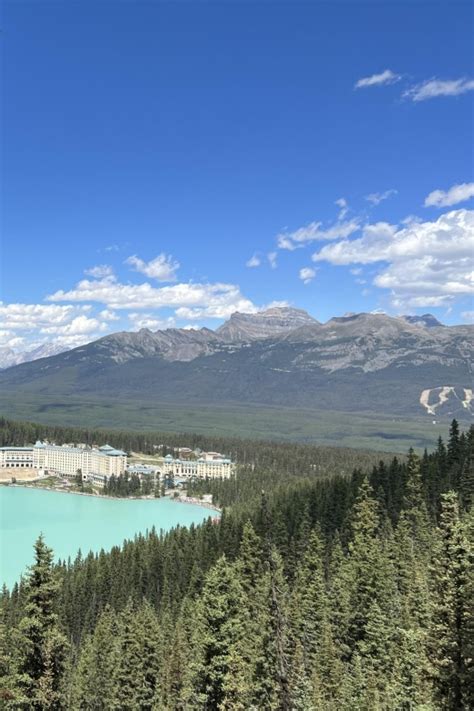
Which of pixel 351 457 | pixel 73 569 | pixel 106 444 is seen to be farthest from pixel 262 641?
pixel 106 444

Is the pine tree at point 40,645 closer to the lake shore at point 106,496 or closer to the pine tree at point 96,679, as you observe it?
the pine tree at point 96,679

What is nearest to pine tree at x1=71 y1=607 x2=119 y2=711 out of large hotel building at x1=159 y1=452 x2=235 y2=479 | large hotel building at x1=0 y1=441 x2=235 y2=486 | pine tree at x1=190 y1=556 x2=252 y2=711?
pine tree at x1=190 y1=556 x2=252 y2=711

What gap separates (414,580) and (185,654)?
559 inches

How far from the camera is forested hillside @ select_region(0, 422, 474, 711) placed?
57.1 feet

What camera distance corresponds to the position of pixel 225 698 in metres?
21.1

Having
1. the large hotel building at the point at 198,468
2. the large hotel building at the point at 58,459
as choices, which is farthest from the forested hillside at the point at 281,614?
the large hotel building at the point at 58,459

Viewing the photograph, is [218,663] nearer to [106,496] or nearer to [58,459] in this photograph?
[106,496]

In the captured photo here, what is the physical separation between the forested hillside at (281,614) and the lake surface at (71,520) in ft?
91.5

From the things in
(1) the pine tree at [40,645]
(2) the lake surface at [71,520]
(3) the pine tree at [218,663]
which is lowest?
(2) the lake surface at [71,520]

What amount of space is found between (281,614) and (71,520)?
4527 inches

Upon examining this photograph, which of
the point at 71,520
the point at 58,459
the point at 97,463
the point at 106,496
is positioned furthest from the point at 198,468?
the point at 71,520

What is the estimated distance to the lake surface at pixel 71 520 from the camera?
92688 millimetres

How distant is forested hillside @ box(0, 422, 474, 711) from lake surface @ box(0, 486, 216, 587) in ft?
91.5

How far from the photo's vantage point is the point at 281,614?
8062 mm
